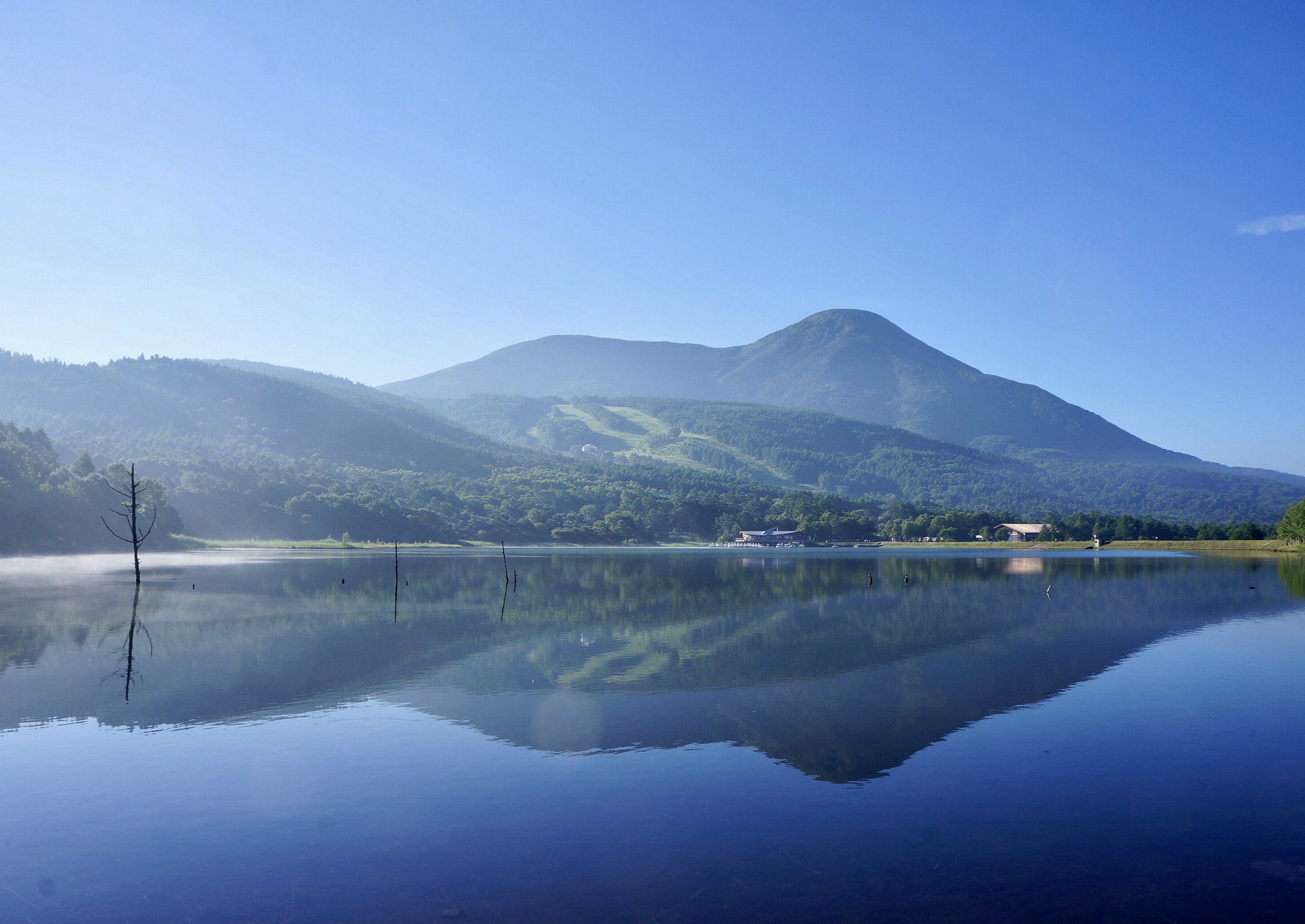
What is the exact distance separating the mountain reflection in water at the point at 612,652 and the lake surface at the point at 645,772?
0.21 metres

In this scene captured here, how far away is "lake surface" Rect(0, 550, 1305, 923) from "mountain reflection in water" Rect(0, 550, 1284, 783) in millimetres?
209

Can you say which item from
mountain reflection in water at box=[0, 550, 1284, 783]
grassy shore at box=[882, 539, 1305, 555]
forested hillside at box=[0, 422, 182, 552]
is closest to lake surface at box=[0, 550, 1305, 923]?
mountain reflection in water at box=[0, 550, 1284, 783]

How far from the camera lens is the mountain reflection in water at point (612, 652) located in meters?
21.9

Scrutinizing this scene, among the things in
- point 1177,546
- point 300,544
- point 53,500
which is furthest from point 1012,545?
point 53,500

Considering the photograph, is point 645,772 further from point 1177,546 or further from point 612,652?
point 1177,546

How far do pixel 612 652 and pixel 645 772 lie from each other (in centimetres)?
1560

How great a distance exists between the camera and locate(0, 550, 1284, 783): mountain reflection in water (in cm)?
2186

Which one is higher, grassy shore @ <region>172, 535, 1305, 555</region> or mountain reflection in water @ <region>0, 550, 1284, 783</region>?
mountain reflection in water @ <region>0, 550, 1284, 783</region>

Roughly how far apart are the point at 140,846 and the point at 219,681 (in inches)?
559

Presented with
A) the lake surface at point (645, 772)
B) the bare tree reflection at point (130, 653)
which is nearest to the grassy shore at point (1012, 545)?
the bare tree reflection at point (130, 653)

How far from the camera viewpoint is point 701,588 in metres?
64.2

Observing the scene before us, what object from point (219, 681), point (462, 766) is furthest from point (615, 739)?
point (219, 681)

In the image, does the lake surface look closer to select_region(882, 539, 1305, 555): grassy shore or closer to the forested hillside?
the forested hillside

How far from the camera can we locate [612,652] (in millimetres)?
32969
